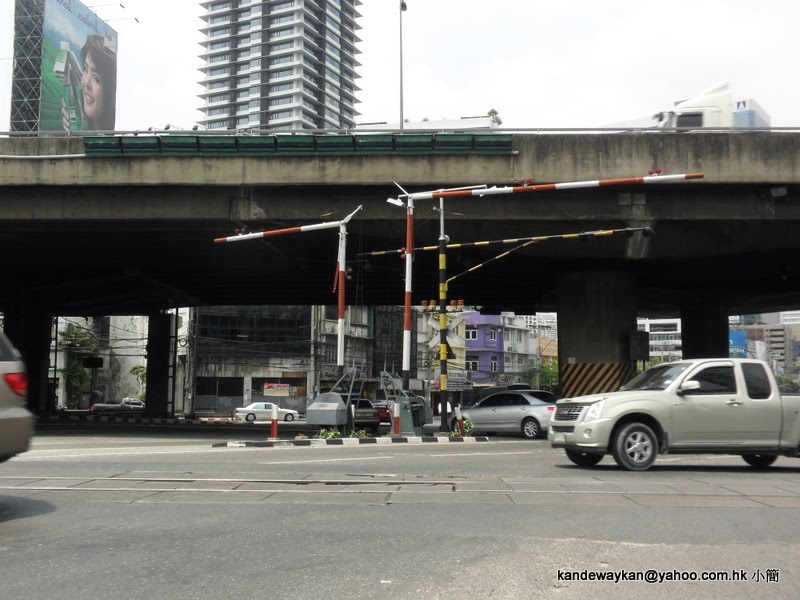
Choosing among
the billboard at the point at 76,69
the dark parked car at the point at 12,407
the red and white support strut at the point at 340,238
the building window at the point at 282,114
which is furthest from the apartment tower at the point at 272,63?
the dark parked car at the point at 12,407

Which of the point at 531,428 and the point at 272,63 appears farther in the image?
the point at 272,63

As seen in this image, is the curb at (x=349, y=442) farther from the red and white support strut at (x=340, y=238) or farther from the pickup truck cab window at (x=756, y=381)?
the pickup truck cab window at (x=756, y=381)

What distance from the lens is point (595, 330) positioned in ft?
83.7

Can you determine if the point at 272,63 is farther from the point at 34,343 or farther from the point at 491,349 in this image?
the point at 34,343

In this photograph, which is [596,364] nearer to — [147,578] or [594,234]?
[594,234]

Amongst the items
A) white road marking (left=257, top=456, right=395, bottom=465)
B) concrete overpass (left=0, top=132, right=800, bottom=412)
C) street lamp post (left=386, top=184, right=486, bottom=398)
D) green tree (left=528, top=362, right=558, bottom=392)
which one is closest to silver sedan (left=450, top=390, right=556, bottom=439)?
street lamp post (left=386, top=184, right=486, bottom=398)

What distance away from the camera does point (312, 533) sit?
20.5ft

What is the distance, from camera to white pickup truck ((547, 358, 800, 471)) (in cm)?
1095

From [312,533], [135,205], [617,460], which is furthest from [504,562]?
[135,205]

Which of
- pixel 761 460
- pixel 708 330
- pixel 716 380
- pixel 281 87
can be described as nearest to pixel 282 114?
pixel 281 87

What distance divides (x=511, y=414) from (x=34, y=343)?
96.0ft

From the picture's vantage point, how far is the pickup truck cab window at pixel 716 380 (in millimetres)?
11234

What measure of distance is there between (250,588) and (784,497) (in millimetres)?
6573

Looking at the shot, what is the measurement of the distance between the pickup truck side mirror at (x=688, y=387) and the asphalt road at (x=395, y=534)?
1.20 m
